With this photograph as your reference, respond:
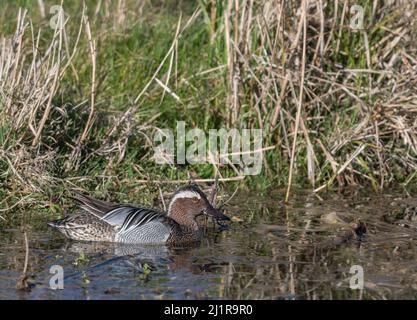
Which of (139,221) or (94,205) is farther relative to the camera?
(94,205)

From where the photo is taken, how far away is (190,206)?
7.50m

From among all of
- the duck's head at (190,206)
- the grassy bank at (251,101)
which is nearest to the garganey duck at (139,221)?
the duck's head at (190,206)

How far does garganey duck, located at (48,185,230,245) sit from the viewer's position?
7.26 m

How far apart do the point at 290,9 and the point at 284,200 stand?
61.2 inches

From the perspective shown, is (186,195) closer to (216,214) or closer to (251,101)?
(216,214)

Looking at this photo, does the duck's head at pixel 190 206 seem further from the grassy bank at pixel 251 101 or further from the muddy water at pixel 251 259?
the grassy bank at pixel 251 101

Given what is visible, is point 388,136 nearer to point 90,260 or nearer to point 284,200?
point 284,200

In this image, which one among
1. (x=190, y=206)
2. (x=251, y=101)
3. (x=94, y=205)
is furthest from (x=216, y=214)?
(x=251, y=101)

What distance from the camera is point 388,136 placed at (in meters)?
8.86

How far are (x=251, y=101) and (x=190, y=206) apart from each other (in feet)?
5.22

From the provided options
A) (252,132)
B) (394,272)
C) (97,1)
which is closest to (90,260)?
(394,272)

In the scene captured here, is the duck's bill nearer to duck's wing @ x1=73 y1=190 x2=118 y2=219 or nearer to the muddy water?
the muddy water

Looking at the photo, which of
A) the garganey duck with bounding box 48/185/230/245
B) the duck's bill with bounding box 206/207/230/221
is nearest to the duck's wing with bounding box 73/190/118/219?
the garganey duck with bounding box 48/185/230/245

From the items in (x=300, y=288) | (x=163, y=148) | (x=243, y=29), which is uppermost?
(x=243, y=29)
